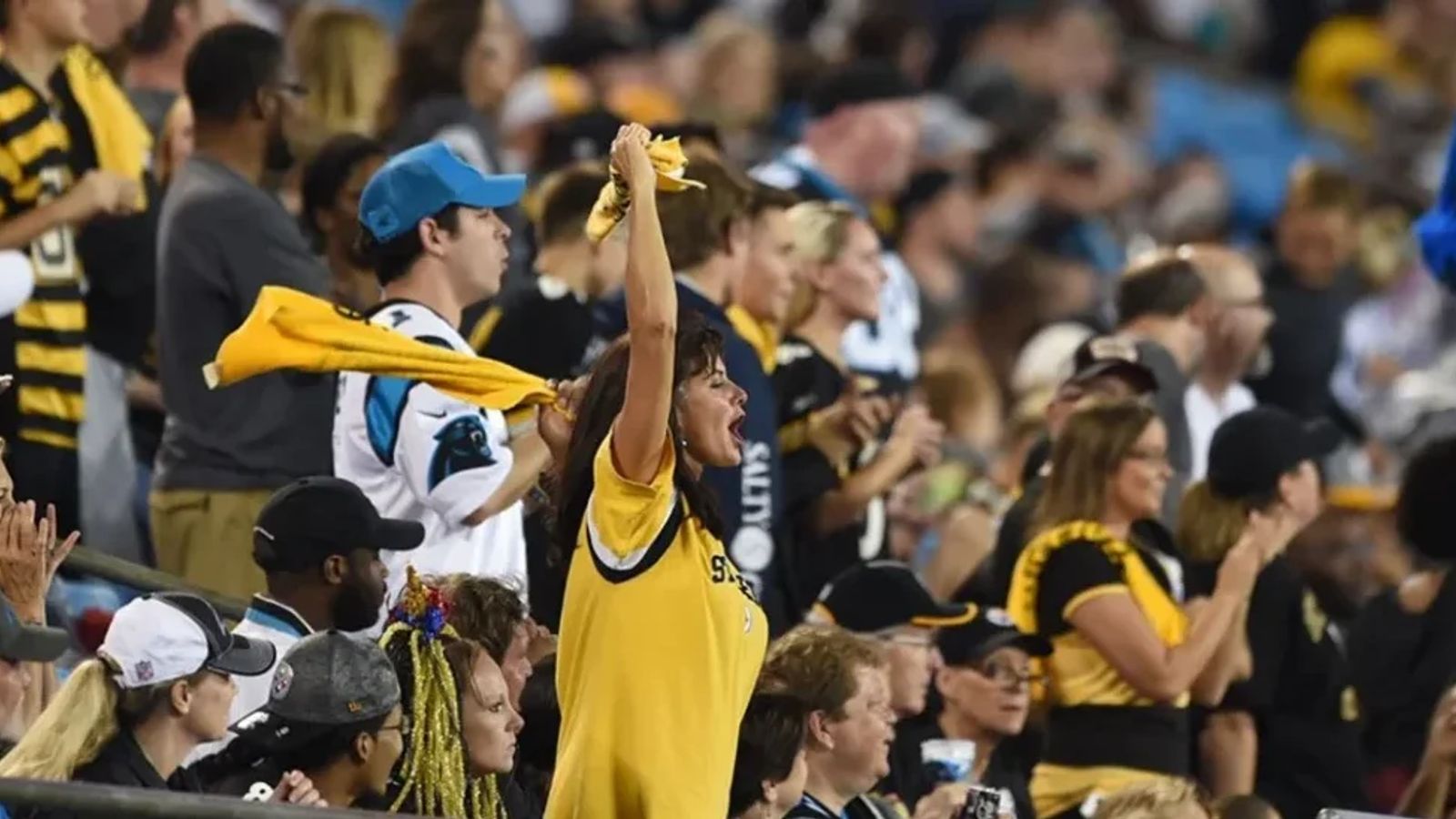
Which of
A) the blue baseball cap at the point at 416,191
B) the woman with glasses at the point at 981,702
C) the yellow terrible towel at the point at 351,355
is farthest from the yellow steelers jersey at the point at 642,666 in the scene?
the woman with glasses at the point at 981,702

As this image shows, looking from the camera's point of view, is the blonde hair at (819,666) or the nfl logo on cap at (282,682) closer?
the nfl logo on cap at (282,682)

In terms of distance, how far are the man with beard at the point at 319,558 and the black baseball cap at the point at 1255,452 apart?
282 cm

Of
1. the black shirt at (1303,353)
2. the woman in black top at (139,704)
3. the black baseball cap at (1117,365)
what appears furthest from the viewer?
the black shirt at (1303,353)

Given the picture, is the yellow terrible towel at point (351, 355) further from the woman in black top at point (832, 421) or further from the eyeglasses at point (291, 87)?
the woman in black top at point (832, 421)

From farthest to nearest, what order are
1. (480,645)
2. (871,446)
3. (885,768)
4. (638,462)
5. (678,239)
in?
(871,446) → (678,239) → (885,768) → (480,645) → (638,462)

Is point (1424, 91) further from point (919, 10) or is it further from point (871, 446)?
point (871, 446)

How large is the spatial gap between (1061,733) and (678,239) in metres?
1.61

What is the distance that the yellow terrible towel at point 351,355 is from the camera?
7.62 meters

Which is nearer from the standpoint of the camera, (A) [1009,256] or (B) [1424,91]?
(A) [1009,256]

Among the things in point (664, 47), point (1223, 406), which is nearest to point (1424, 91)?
point (664, 47)

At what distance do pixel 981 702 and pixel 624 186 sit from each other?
2.47 metres

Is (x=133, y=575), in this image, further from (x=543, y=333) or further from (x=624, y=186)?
(x=624, y=186)

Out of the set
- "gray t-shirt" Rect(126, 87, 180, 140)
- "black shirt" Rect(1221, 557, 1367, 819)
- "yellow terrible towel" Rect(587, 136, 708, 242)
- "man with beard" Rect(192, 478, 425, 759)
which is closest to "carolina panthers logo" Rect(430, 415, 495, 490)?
"man with beard" Rect(192, 478, 425, 759)

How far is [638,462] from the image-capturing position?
21.0 ft
